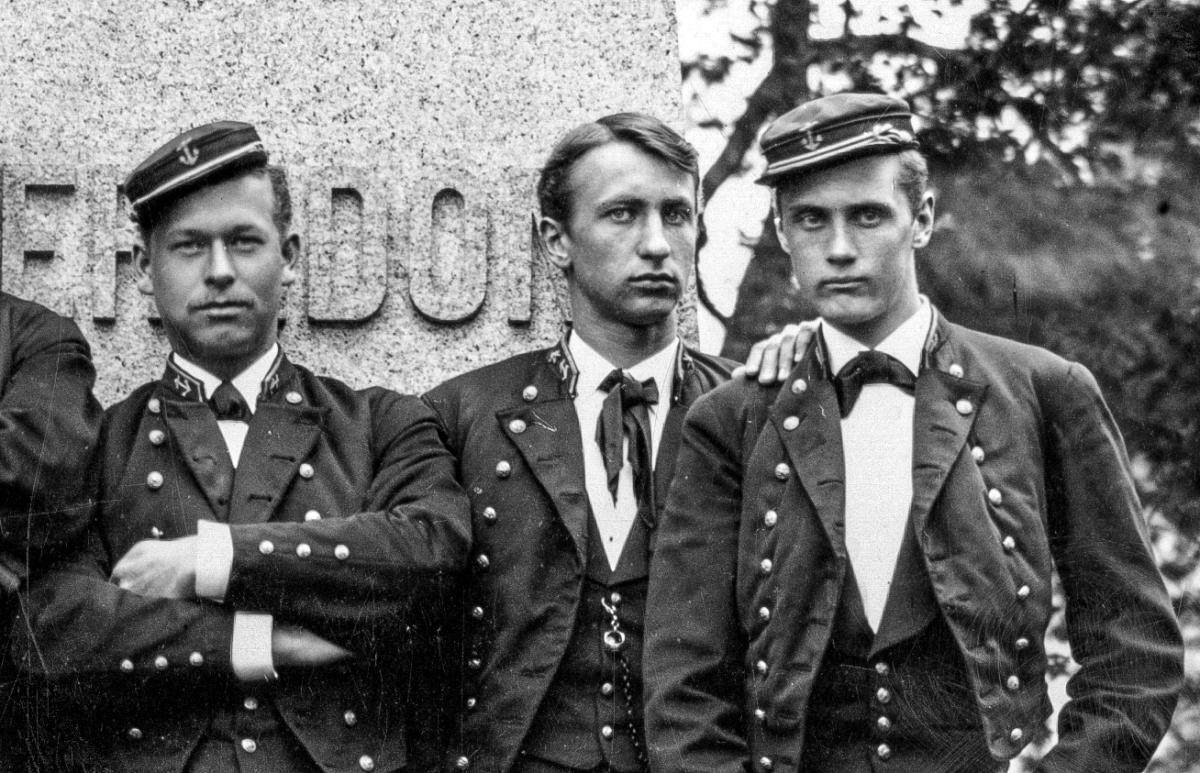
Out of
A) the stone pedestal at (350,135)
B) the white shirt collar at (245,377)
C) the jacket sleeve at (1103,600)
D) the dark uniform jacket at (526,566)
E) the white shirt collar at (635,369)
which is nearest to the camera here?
the jacket sleeve at (1103,600)

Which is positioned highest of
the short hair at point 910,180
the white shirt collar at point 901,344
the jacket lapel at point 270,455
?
the short hair at point 910,180

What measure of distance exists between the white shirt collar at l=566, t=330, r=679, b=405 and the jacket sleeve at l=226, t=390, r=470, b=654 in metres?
0.50

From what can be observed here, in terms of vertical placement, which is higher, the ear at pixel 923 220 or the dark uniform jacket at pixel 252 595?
the ear at pixel 923 220

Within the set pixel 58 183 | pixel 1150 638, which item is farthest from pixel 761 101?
pixel 1150 638

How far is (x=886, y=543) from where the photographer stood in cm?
375

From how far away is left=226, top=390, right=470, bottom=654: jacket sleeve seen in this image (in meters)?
3.97

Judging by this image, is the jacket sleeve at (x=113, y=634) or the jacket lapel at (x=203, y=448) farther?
the jacket lapel at (x=203, y=448)

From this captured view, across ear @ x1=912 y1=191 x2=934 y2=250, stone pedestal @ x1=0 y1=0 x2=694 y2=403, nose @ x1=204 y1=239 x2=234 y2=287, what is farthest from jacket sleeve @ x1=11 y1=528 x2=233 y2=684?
ear @ x1=912 y1=191 x2=934 y2=250

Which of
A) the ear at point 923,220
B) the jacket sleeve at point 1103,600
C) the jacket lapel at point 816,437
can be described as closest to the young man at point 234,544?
the jacket lapel at point 816,437

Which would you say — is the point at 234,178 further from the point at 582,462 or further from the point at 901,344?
the point at 901,344

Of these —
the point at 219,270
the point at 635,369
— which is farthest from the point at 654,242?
the point at 219,270

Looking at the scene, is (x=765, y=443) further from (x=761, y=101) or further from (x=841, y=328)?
(x=761, y=101)

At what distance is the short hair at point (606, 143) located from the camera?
14.9ft

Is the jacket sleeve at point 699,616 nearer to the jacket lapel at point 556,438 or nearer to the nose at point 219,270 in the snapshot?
the jacket lapel at point 556,438
